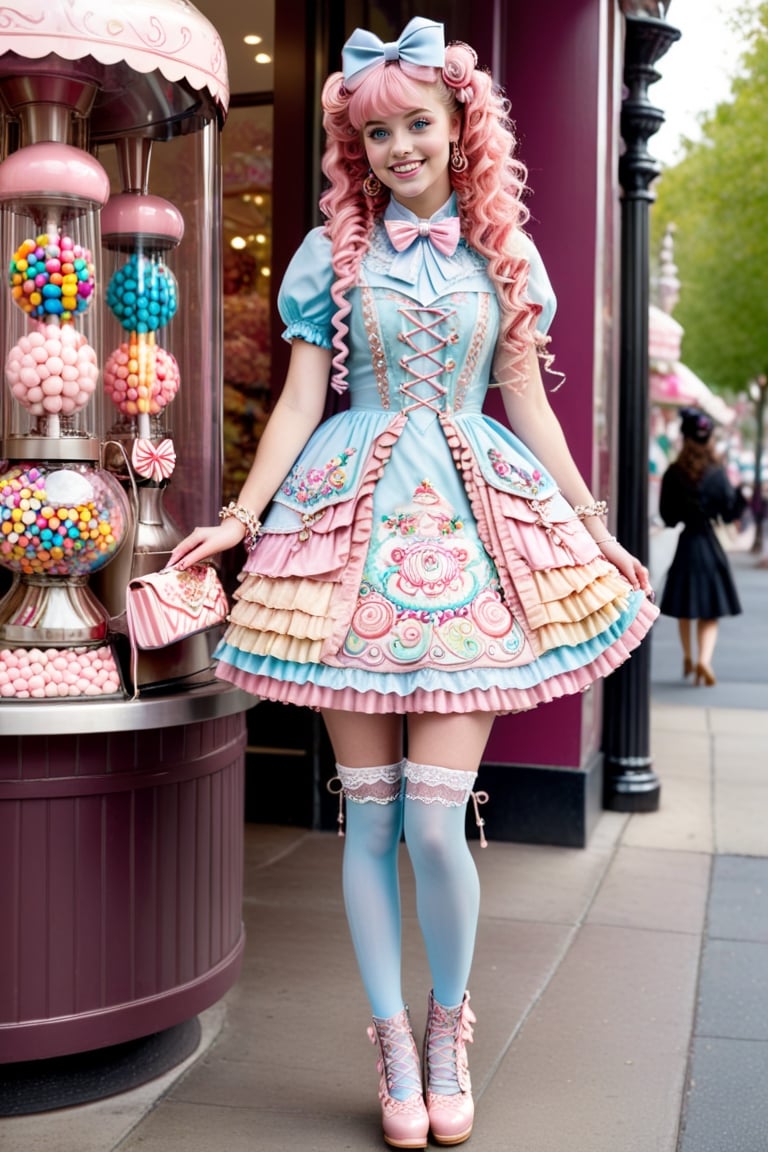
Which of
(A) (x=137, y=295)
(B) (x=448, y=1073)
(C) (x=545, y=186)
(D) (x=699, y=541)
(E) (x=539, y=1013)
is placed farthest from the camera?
(D) (x=699, y=541)

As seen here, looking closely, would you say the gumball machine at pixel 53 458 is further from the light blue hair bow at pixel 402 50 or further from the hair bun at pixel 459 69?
the hair bun at pixel 459 69

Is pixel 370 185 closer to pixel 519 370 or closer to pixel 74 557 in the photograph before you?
pixel 519 370

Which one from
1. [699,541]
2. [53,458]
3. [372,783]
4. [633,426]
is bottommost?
[372,783]

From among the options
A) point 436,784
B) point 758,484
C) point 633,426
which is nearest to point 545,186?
point 633,426

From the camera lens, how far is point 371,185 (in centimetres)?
307

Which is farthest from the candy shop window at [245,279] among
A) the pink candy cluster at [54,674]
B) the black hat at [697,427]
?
the black hat at [697,427]

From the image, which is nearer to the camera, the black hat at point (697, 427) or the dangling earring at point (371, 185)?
the dangling earring at point (371, 185)

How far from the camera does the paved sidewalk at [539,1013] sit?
3.05 m

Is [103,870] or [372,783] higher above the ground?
[372,783]

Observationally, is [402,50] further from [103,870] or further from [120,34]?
[103,870]

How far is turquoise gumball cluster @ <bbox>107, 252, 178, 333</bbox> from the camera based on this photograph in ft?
11.4

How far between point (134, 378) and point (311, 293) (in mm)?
654

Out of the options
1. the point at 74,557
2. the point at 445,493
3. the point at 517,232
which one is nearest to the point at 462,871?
the point at 445,493

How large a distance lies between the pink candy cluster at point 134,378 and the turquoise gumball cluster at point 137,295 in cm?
5
